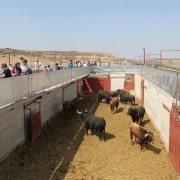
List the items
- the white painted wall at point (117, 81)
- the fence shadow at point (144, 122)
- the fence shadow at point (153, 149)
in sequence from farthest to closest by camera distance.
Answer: the white painted wall at point (117, 81) < the fence shadow at point (144, 122) < the fence shadow at point (153, 149)

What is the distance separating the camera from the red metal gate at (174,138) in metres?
12.9

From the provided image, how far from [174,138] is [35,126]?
8.31m

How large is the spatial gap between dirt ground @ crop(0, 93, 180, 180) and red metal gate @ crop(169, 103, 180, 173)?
16.5 inches

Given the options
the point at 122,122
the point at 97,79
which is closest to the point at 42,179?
the point at 122,122

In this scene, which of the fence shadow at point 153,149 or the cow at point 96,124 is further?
the cow at point 96,124

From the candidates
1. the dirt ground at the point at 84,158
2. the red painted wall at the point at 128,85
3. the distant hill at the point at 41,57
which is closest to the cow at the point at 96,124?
the dirt ground at the point at 84,158

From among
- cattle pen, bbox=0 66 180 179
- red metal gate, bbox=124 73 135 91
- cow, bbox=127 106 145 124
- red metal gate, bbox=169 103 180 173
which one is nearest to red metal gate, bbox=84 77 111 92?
red metal gate, bbox=124 73 135 91

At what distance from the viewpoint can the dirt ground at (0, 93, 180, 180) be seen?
1314cm

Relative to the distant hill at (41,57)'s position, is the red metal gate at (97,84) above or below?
below

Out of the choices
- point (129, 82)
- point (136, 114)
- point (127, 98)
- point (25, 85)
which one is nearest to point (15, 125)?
point (25, 85)

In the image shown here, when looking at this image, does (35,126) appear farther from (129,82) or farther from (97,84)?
(129,82)

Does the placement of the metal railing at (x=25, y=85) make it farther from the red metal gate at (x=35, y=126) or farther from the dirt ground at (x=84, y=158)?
the dirt ground at (x=84, y=158)

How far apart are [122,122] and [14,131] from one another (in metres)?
9.15

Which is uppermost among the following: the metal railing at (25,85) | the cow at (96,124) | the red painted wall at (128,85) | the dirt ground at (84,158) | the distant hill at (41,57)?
the distant hill at (41,57)
